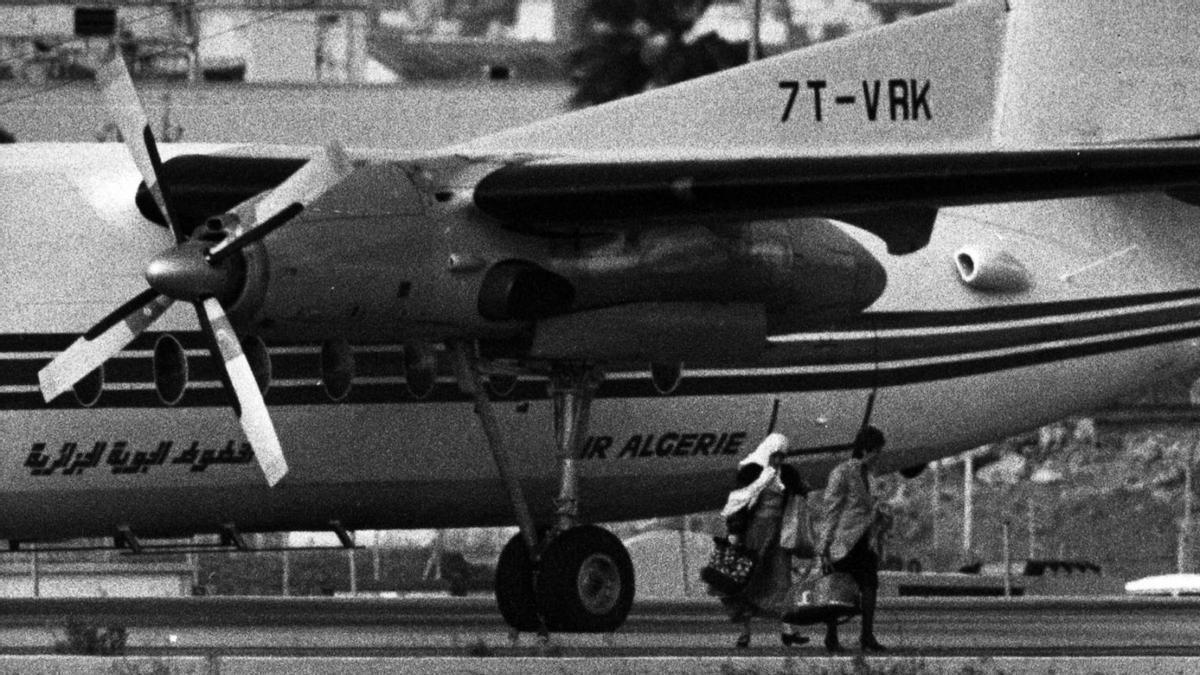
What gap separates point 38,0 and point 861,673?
5044 cm

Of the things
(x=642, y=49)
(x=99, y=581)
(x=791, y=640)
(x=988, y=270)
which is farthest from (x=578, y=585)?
(x=642, y=49)

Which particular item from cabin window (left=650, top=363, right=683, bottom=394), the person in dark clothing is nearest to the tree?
cabin window (left=650, top=363, right=683, bottom=394)

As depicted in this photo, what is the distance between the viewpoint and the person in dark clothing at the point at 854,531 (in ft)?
65.2

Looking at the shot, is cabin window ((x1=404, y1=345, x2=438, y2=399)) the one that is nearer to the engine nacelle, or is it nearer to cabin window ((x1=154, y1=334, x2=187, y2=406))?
cabin window ((x1=154, y1=334, x2=187, y2=406))

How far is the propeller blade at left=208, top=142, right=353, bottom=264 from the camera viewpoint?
1984 centimetres

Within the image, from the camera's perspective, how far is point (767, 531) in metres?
20.8

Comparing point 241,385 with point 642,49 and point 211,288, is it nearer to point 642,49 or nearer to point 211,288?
point 211,288

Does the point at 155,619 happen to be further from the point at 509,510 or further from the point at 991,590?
the point at 991,590

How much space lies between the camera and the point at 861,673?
1628cm

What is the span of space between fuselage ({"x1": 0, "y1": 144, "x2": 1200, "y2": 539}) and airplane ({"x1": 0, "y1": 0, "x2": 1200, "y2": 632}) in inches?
1.0

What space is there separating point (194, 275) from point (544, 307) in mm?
2776

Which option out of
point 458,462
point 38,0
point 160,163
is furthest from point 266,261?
point 38,0

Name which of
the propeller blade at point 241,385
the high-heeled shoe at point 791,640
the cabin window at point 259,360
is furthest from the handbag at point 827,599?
the cabin window at point 259,360

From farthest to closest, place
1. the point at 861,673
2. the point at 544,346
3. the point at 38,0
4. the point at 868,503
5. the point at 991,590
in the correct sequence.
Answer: the point at 38,0, the point at 991,590, the point at 544,346, the point at 868,503, the point at 861,673
